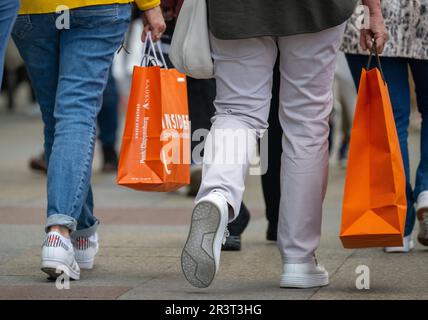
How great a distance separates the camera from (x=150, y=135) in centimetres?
490

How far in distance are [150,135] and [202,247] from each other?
3.13ft

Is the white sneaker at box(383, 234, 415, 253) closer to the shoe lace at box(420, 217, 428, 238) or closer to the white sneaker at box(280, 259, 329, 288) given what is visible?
the shoe lace at box(420, 217, 428, 238)

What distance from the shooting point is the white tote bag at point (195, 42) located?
14.5ft

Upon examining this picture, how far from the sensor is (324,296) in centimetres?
436

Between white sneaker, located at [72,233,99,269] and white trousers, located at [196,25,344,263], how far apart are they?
35.9 inches

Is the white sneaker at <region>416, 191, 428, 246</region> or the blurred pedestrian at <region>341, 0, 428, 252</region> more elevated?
the blurred pedestrian at <region>341, 0, 428, 252</region>

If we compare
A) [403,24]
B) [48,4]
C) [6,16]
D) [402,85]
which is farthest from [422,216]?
[6,16]

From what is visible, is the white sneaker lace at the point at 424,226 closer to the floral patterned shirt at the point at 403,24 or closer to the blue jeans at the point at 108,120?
the floral patterned shirt at the point at 403,24

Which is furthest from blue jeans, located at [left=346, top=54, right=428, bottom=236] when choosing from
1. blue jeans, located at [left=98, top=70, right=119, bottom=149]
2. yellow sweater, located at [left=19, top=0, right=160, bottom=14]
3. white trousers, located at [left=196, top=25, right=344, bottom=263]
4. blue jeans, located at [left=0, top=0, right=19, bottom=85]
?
blue jeans, located at [left=98, top=70, right=119, bottom=149]

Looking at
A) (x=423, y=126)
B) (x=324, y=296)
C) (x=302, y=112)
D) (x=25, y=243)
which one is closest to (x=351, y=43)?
(x=423, y=126)

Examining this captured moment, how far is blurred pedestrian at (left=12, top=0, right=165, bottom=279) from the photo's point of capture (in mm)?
Answer: 4586

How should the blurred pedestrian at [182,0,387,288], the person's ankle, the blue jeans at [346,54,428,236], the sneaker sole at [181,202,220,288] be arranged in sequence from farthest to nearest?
the blue jeans at [346,54,428,236] → the person's ankle → the blurred pedestrian at [182,0,387,288] → the sneaker sole at [181,202,220,288]

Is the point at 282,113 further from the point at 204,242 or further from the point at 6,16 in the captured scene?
the point at 6,16

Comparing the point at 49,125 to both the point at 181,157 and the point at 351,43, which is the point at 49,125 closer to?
the point at 181,157
